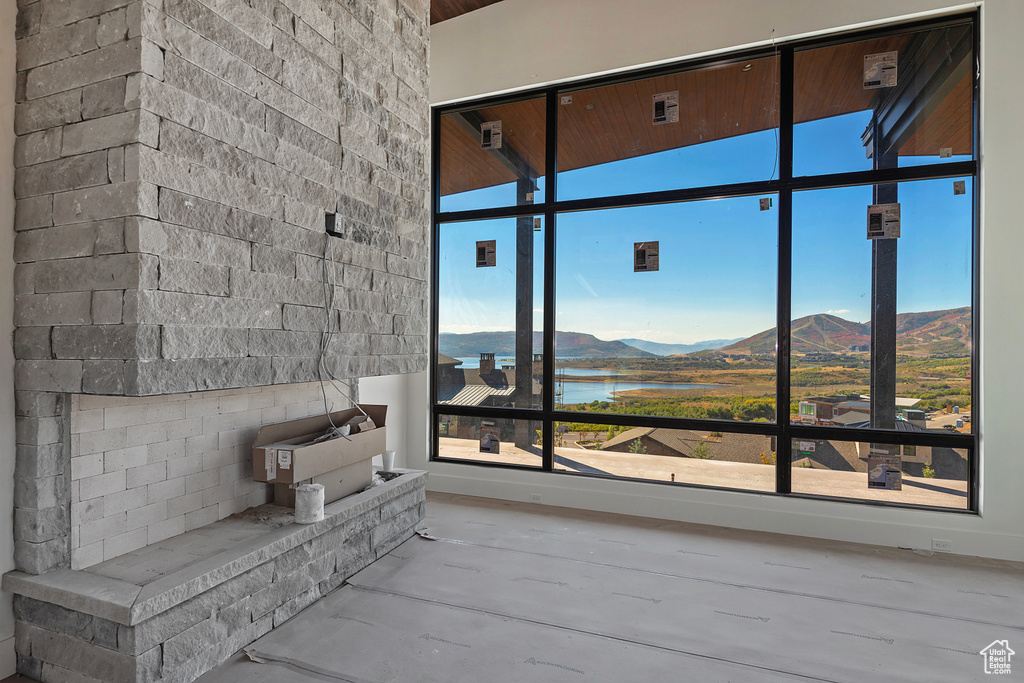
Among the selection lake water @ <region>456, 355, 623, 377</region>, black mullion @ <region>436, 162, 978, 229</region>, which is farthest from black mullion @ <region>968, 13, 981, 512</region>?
lake water @ <region>456, 355, 623, 377</region>

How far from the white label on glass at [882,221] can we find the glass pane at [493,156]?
208 cm

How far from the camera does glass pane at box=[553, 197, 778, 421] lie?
3.37 meters

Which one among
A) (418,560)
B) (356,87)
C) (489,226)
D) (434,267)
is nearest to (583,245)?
(489,226)

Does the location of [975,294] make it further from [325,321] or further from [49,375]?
[49,375]

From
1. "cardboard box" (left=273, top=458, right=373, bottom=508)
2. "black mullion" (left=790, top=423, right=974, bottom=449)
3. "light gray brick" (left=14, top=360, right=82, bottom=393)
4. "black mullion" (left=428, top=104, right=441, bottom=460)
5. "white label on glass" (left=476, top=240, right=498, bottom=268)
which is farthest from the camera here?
"black mullion" (left=428, top=104, right=441, bottom=460)

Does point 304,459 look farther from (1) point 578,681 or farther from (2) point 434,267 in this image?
(2) point 434,267

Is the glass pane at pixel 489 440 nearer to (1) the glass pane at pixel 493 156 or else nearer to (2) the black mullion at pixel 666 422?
(2) the black mullion at pixel 666 422

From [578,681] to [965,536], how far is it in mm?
2557

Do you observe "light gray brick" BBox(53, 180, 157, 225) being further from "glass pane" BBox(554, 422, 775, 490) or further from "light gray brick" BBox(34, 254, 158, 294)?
"glass pane" BBox(554, 422, 775, 490)

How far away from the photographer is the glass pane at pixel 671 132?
3.35 m

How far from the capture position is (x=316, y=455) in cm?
227

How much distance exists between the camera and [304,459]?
7.22ft

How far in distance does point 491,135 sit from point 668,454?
270 cm

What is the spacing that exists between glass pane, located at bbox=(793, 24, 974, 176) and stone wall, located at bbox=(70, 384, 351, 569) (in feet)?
11.4
